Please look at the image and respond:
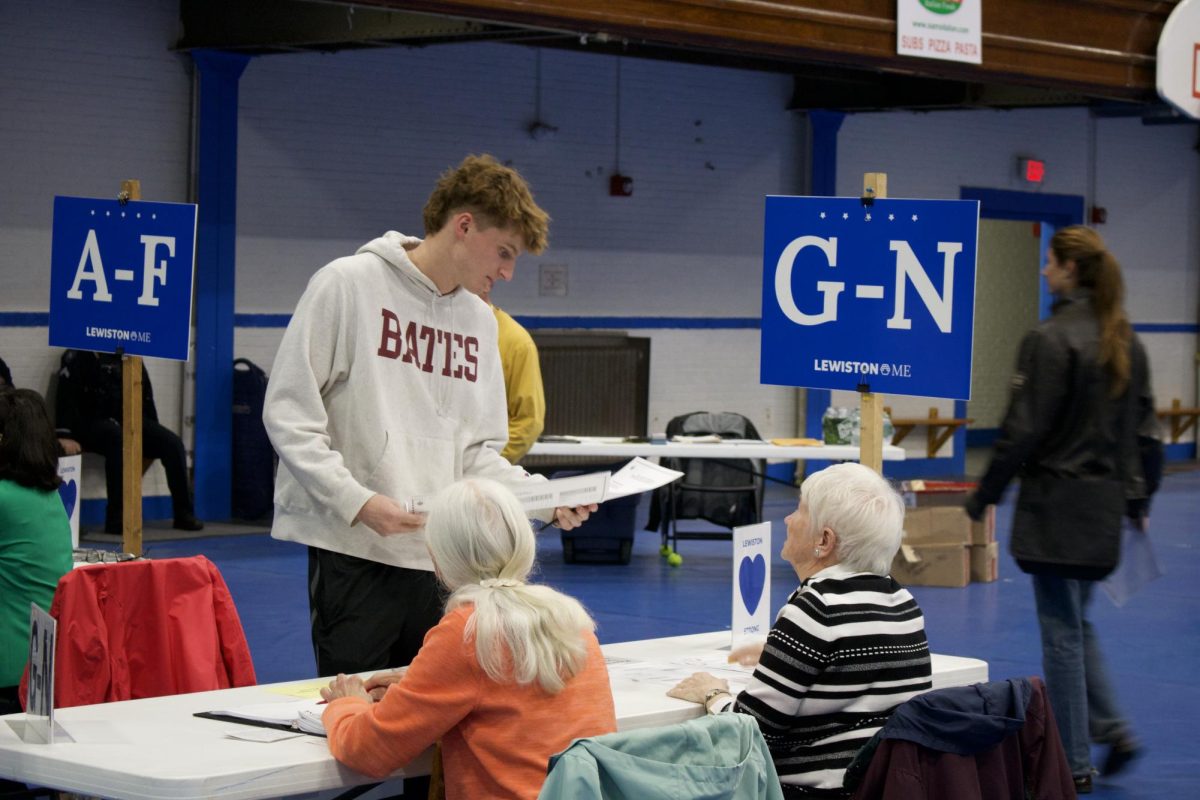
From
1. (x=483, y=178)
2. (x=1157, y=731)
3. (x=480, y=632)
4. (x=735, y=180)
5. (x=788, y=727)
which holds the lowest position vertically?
(x=1157, y=731)

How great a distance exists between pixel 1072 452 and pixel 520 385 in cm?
186

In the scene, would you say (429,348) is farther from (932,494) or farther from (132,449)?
(932,494)

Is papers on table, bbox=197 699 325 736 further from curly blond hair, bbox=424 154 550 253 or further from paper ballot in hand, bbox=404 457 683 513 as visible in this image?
curly blond hair, bbox=424 154 550 253

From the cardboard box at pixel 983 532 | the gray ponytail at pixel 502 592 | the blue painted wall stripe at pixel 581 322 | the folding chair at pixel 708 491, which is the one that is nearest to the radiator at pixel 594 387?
the blue painted wall stripe at pixel 581 322

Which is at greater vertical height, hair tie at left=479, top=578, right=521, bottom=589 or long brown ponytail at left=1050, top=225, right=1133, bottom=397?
long brown ponytail at left=1050, top=225, right=1133, bottom=397

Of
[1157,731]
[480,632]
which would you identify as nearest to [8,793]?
[480,632]

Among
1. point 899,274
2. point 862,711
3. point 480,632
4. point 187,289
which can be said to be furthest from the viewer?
point 187,289

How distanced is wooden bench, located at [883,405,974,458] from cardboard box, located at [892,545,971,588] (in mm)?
5280

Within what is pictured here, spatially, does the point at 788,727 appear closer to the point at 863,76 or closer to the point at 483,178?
the point at 483,178

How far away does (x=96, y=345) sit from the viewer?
509cm

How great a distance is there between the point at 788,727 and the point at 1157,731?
3.21 metres

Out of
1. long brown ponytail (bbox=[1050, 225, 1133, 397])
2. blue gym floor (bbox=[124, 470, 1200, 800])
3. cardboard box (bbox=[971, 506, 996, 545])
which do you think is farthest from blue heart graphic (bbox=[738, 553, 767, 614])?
cardboard box (bbox=[971, 506, 996, 545])

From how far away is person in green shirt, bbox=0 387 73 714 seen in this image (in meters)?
3.96

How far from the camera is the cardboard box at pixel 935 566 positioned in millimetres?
8391
